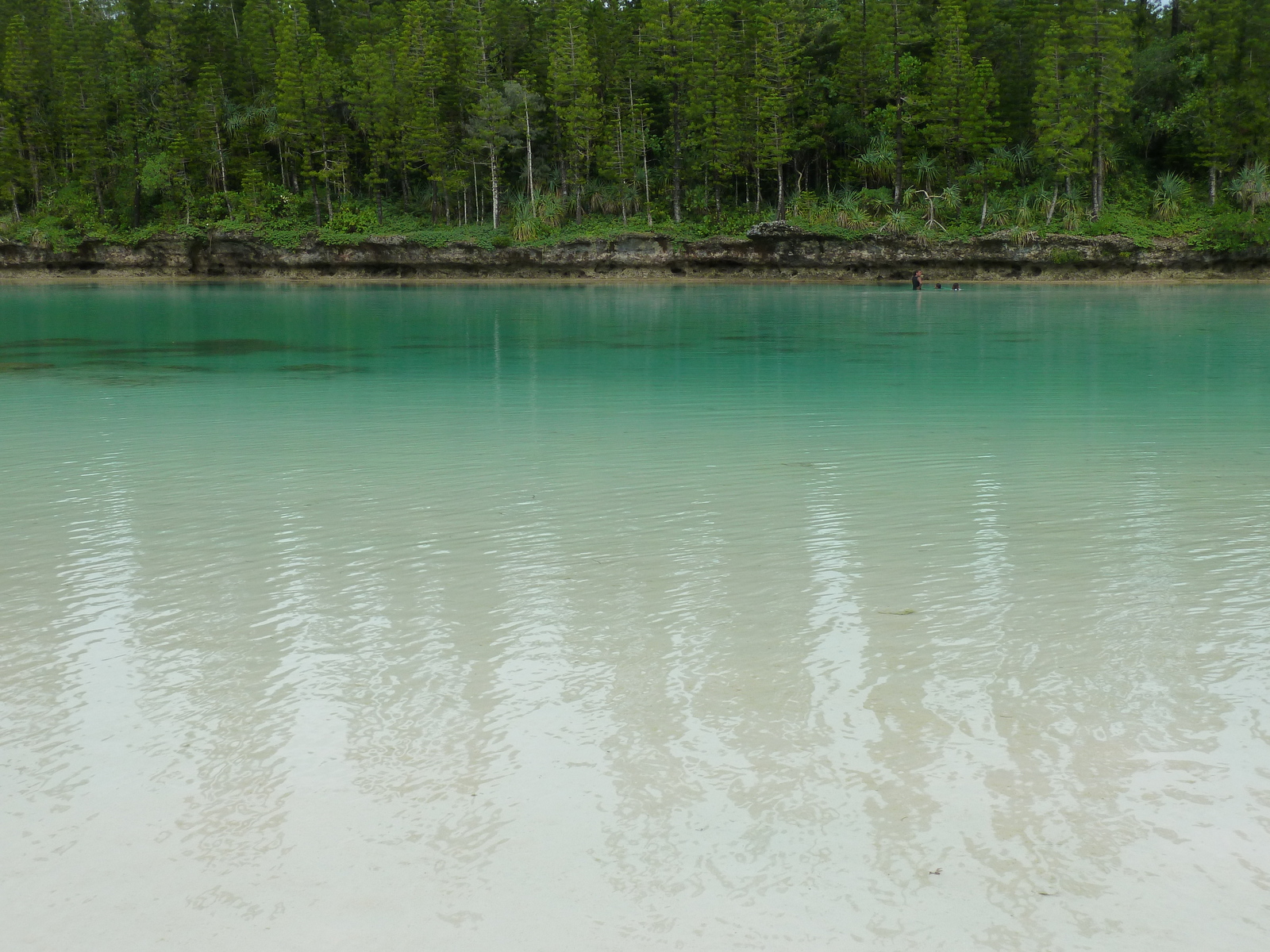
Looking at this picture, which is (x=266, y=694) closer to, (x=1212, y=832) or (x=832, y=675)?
(x=832, y=675)

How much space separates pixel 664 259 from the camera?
47.7 meters

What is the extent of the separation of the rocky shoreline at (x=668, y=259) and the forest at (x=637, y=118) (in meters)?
0.79

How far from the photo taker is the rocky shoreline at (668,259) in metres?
41.4

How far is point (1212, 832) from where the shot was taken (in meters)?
2.93

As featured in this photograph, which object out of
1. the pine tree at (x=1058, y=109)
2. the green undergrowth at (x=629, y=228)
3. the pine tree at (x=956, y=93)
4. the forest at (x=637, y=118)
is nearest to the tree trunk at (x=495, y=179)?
the forest at (x=637, y=118)

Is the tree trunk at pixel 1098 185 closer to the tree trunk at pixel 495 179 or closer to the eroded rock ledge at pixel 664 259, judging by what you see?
the eroded rock ledge at pixel 664 259

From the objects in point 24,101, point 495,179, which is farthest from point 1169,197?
point 24,101

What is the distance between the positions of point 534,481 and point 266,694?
12.6ft

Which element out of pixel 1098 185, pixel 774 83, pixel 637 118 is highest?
pixel 774 83

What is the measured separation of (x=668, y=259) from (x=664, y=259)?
210mm

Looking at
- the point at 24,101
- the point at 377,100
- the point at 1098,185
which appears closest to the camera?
the point at 1098,185

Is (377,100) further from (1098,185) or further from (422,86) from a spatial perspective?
(1098,185)

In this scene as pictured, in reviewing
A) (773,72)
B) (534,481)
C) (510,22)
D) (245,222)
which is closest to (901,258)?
(773,72)

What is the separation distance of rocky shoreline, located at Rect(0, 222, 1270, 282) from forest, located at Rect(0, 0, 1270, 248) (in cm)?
79
